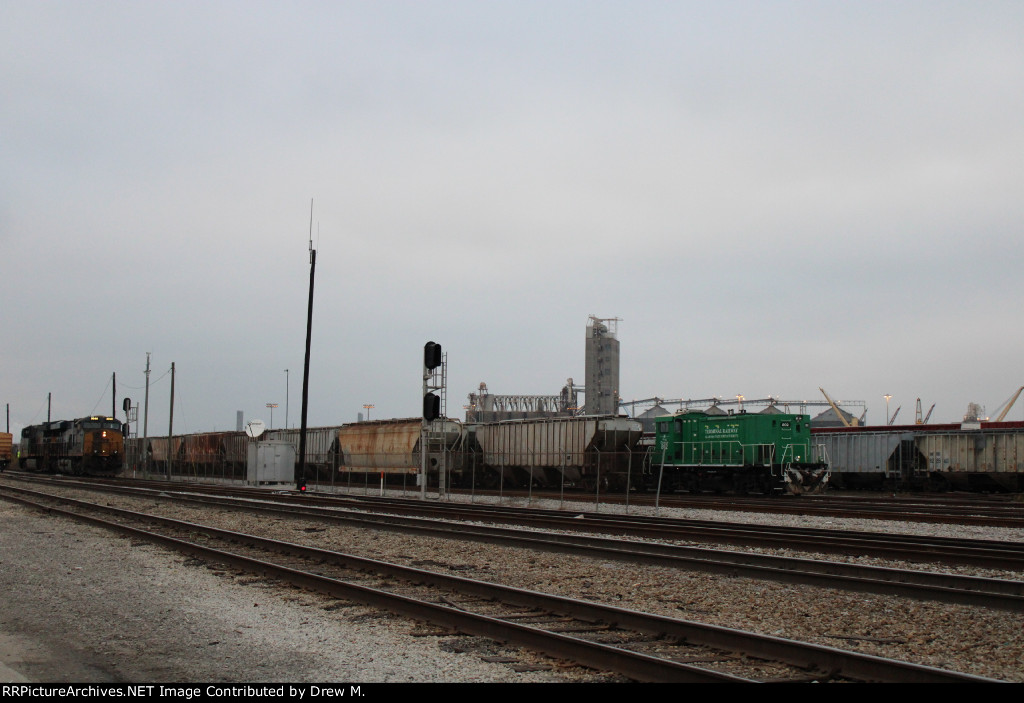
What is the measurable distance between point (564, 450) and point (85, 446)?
106 ft

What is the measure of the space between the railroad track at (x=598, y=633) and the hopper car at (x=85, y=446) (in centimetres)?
Answer: 4460

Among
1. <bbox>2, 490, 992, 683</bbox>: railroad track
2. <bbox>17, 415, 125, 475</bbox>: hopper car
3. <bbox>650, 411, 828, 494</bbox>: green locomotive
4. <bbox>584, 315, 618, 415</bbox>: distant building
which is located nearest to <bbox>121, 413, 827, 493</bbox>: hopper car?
<bbox>650, 411, 828, 494</bbox>: green locomotive

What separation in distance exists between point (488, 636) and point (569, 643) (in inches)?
41.8

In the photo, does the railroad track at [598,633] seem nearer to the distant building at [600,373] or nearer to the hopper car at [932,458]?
the hopper car at [932,458]

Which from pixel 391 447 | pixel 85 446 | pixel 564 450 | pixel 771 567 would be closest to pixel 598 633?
pixel 771 567

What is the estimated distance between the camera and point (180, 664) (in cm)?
676

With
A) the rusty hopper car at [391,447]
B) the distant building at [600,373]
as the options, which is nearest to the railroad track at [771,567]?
the rusty hopper car at [391,447]

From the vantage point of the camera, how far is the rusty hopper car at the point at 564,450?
34.2 m

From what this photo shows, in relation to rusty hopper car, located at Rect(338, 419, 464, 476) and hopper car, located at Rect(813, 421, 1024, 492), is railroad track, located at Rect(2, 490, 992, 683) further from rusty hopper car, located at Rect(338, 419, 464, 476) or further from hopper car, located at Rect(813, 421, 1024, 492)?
hopper car, located at Rect(813, 421, 1024, 492)

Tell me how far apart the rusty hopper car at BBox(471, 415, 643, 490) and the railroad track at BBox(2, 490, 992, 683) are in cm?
2164

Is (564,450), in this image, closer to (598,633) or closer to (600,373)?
(598,633)

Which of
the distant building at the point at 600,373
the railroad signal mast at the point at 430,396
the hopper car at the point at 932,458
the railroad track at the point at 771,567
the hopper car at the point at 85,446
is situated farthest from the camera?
the distant building at the point at 600,373

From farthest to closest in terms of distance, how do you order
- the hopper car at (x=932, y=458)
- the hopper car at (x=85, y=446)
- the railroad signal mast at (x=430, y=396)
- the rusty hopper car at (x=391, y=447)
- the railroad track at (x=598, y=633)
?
1. the hopper car at (x=85, y=446)
2. the rusty hopper car at (x=391, y=447)
3. the hopper car at (x=932, y=458)
4. the railroad signal mast at (x=430, y=396)
5. the railroad track at (x=598, y=633)

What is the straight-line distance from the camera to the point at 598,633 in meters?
7.69
